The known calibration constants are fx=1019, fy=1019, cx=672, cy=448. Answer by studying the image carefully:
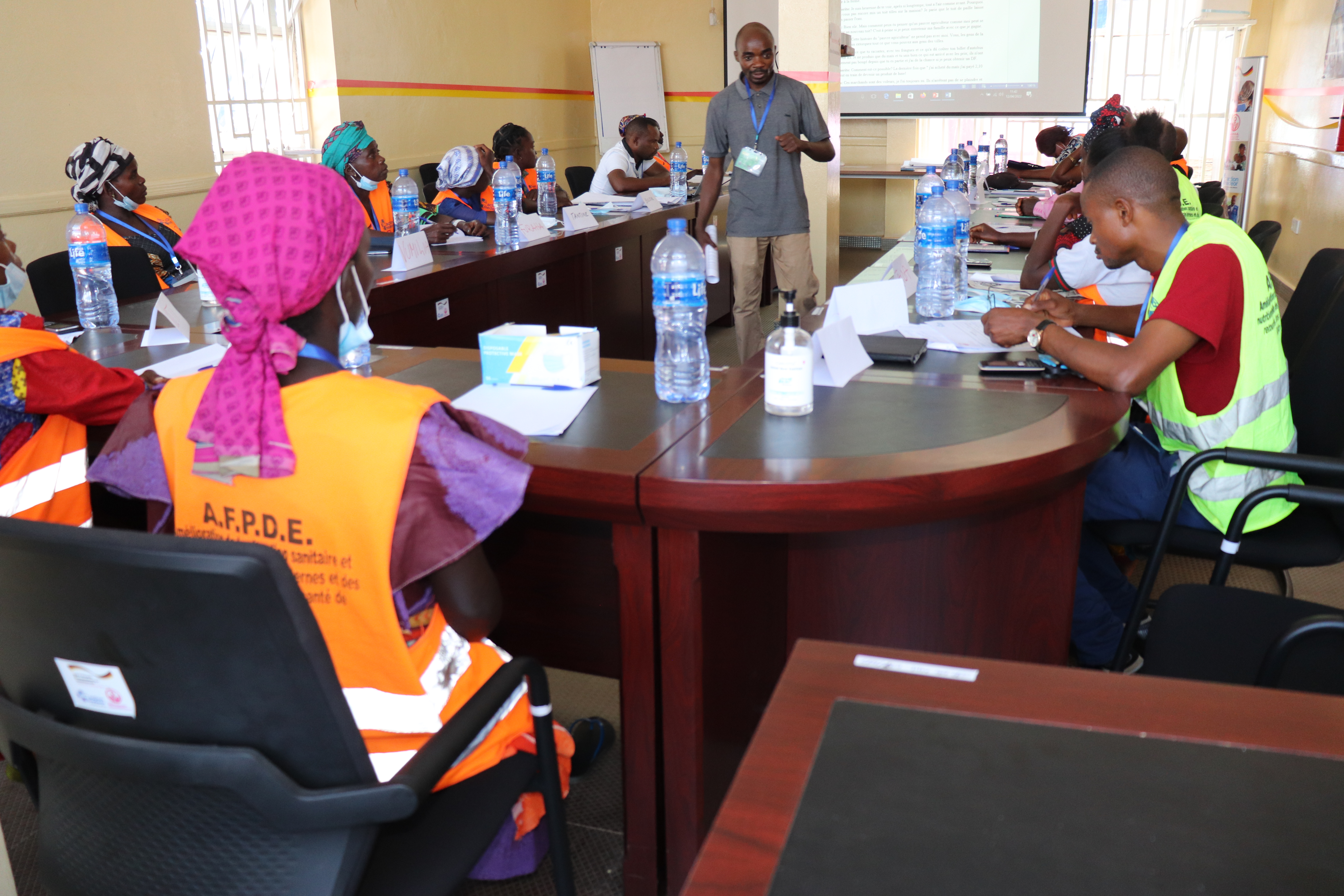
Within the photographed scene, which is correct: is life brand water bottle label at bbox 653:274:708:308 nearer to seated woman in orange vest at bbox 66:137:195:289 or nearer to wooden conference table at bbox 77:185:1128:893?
wooden conference table at bbox 77:185:1128:893

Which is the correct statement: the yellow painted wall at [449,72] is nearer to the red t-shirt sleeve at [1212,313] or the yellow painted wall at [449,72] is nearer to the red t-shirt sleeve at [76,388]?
the red t-shirt sleeve at [76,388]

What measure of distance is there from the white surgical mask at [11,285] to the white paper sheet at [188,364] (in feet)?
1.44

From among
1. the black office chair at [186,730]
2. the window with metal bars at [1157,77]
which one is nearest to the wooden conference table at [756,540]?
the black office chair at [186,730]

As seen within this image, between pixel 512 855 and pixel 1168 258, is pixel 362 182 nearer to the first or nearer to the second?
pixel 1168 258

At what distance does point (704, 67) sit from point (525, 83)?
1.71m

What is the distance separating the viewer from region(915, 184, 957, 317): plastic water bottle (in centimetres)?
251

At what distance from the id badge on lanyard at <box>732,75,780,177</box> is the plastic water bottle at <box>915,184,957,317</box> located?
1787 millimetres

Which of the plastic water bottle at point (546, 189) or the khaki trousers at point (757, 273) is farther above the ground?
the plastic water bottle at point (546, 189)

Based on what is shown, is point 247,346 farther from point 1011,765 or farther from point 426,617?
point 1011,765

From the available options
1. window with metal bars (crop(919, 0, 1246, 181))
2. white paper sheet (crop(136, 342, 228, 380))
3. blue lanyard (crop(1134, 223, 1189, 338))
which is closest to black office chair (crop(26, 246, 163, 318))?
white paper sheet (crop(136, 342, 228, 380))

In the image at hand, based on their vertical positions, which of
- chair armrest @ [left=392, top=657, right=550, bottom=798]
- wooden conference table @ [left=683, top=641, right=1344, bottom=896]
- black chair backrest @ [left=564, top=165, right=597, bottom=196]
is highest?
black chair backrest @ [left=564, top=165, right=597, bottom=196]

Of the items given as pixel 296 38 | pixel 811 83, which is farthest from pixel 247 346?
pixel 296 38

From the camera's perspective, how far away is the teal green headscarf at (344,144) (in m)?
4.87

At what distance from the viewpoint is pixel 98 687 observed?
0.88 meters
